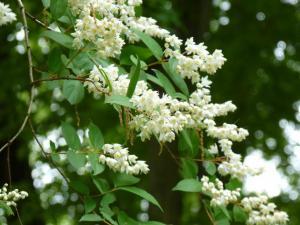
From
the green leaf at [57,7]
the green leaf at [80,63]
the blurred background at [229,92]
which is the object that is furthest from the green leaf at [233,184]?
the blurred background at [229,92]

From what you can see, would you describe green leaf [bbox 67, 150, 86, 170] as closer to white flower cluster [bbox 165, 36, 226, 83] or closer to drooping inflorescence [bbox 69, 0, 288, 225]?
drooping inflorescence [bbox 69, 0, 288, 225]

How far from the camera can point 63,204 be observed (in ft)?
16.5

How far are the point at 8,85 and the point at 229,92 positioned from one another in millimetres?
2503

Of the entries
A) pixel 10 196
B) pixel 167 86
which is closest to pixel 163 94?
pixel 167 86

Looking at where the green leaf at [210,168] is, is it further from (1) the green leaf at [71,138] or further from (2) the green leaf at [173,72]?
(1) the green leaf at [71,138]

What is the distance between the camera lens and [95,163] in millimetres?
1749

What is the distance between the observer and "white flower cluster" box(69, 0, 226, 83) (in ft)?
5.49

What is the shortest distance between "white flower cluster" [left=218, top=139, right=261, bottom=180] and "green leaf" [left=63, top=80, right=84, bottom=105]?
0.57 m

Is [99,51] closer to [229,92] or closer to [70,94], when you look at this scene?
[70,94]

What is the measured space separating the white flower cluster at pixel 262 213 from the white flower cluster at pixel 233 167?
108 millimetres

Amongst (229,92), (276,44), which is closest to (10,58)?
(229,92)

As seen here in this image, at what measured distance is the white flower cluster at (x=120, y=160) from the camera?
1636 millimetres

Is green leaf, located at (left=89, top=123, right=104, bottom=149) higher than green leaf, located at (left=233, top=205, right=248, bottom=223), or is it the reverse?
green leaf, located at (left=89, top=123, right=104, bottom=149)

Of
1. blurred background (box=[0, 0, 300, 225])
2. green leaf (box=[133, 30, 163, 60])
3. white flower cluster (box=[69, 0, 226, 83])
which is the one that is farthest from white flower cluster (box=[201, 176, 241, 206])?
blurred background (box=[0, 0, 300, 225])
